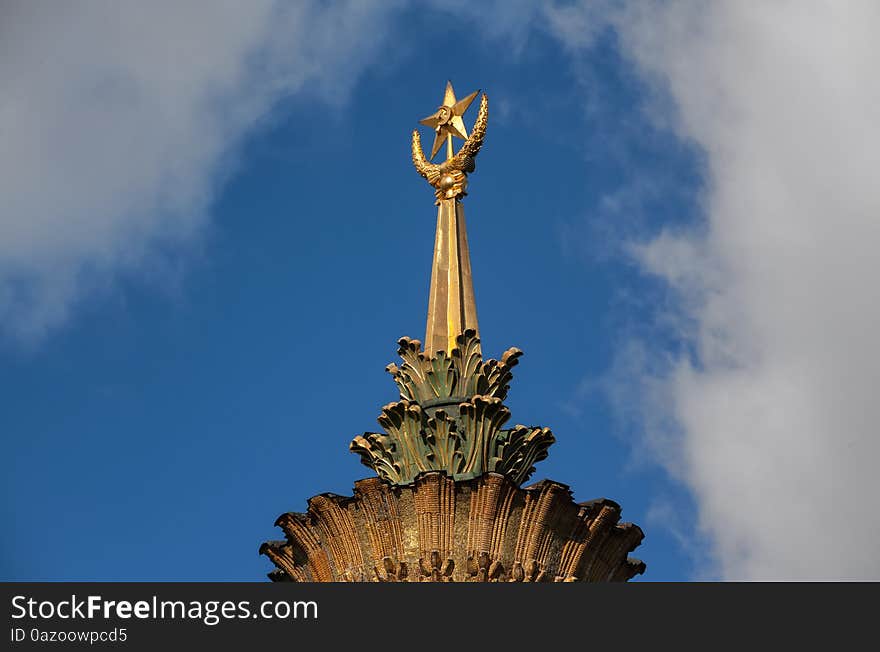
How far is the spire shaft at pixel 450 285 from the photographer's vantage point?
36.8m

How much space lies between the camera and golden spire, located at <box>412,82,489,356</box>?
37.0m

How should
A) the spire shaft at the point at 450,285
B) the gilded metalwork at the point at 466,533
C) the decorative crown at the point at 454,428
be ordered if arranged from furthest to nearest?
the spire shaft at the point at 450,285 → the decorative crown at the point at 454,428 → the gilded metalwork at the point at 466,533

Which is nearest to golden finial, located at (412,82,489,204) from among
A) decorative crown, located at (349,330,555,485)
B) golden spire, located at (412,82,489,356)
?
golden spire, located at (412,82,489,356)

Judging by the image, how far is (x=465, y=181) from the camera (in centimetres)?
3916

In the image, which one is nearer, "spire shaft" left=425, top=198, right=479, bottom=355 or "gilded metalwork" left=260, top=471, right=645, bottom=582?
"gilded metalwork" left=260, top=471, right=645, bottom=582

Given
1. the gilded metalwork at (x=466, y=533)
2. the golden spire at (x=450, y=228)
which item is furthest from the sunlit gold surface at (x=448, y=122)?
the gilded metalwork at (x=466, y=533)

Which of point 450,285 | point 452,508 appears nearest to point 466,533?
point 452,508

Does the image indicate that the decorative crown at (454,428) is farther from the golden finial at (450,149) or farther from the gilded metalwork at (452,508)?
the golden finial at (450,149)

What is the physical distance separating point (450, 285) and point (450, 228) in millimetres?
1541

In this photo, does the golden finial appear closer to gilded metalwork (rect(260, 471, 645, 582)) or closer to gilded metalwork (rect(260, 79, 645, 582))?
gilded metalwork (rect(260, 79, 645, 582))

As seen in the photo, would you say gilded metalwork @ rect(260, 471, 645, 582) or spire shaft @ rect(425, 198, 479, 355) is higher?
spire shaft @ rect(425, 198, 479, 355)
